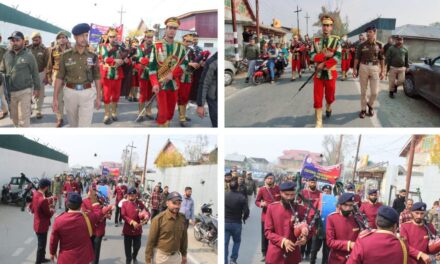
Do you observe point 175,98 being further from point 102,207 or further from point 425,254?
point 425,254

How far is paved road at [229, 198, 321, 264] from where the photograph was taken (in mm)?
4723

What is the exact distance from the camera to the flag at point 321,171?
15.6 ft

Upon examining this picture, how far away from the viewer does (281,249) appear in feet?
12.2

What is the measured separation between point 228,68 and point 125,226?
2289 mm

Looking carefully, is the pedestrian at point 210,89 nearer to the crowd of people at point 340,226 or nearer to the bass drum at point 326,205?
the crowd of people at point 340,226

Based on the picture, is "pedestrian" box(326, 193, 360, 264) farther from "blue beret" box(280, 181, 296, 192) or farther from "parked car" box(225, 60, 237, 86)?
"parked car" box(225, 60, 237, 86)

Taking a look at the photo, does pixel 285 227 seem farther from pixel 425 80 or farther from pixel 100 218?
pixel 425 80

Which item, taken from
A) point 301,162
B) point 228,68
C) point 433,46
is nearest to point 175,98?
point 228,68

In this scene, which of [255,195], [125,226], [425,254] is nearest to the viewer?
[425,254]

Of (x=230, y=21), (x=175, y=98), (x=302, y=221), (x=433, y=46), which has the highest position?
(x=230, y=21)

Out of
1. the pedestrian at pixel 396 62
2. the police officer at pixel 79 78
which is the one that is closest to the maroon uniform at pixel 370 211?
the pedestrian at pixel 396 62

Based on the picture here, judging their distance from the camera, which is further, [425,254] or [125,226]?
[125,226]

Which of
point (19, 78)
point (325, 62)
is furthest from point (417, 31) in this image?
point (19, 78)

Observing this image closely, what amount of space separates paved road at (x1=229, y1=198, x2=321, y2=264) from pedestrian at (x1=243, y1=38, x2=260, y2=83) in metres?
1.88
